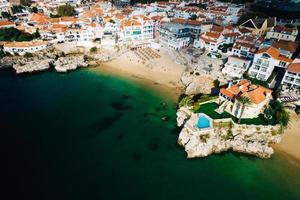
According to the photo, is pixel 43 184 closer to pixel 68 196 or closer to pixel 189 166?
pixel 68 196

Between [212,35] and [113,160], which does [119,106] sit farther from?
[212,35]

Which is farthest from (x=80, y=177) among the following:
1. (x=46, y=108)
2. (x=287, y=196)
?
(x=287, y=196)

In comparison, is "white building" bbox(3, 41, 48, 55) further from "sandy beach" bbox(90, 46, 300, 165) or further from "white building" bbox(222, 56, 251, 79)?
"white building" bbox(222, 56, 251, 79)

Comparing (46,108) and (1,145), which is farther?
(46,108)

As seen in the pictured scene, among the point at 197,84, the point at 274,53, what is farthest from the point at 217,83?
the point at 274,53

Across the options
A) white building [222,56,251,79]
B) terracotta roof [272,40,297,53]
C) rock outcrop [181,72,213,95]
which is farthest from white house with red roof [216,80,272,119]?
terracotta roof [272,40,297,53]

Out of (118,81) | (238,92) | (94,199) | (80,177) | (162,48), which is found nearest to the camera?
(94,199)
